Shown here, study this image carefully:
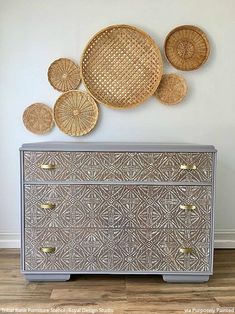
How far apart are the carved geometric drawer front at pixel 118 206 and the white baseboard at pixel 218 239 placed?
72 cm

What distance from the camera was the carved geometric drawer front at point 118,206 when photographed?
7.11 ft

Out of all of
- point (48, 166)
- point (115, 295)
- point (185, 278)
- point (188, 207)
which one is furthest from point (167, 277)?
point (48, 166)

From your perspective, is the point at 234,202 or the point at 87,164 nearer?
the point at 87,164

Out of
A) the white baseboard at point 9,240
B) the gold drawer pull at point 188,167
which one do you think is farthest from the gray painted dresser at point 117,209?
the white baseboard at point 9,240

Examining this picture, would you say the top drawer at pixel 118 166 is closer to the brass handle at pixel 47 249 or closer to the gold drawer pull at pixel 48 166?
the gold drawer pull at pixel 48 166

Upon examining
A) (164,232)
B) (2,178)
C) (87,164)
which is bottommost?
(164,232)

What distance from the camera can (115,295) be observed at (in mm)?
2066

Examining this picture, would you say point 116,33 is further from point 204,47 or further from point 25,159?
point 25,159

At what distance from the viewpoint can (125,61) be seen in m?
2.65

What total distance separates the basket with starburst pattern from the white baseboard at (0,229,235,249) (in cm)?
88

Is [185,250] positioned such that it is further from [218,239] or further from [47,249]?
[47,249]

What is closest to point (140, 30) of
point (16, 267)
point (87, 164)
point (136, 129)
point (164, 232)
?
point (136, 129)

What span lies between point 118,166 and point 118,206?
253 mm

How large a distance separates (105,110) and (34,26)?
0.85 m
